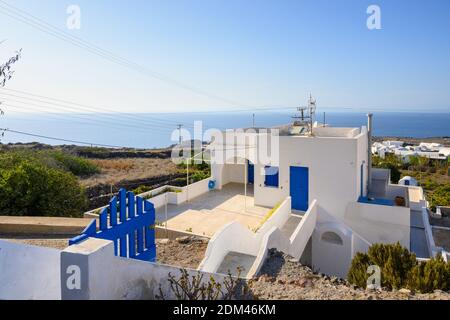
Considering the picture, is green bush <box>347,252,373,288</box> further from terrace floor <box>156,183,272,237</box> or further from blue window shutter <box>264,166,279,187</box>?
blue window shutter <box>264,166,279,187</box>

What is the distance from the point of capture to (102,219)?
5.54 meters

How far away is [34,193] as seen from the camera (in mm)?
11453

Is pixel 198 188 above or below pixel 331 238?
above

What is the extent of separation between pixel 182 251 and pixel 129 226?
2778 mm

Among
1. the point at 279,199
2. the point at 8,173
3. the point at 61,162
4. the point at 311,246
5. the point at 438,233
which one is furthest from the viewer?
the point at 61,162

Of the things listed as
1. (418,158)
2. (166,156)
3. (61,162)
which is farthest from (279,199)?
(418,158)

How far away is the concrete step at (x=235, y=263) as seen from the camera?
7412 mm

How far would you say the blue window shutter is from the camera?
46.8ft

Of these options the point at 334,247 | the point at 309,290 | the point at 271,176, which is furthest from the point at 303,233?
the point at 309,290

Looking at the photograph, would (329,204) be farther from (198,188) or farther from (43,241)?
(43,241)
